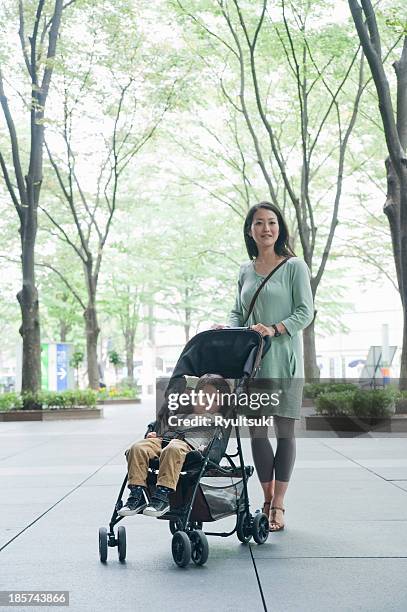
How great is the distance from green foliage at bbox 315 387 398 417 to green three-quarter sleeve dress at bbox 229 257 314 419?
7717 millimetres

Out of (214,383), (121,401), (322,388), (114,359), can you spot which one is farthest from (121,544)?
(114,359)

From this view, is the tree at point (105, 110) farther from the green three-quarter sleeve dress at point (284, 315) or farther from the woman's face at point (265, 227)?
the green three-quarter sleeve dress at point (284, 315)

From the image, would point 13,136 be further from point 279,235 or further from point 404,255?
point 279,235

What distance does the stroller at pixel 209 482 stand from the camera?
431cm

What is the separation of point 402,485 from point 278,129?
1450 cm

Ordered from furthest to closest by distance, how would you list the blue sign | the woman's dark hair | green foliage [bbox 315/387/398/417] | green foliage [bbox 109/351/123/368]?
green foliage [bbox 109/351/123/368] < the blue sign < green foliage [bbox 315/387/398/417] < the woman's dark hair

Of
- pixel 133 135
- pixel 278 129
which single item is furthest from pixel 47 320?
pixel 278 129

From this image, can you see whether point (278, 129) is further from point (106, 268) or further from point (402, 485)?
point (106, 268)

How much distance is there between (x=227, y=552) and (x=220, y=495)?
31 cm

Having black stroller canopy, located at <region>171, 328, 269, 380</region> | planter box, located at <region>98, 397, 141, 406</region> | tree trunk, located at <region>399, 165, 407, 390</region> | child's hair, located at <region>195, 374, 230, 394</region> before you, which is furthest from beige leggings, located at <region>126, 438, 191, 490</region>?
planter box, located at <region>98, 397, 141, 406</region>

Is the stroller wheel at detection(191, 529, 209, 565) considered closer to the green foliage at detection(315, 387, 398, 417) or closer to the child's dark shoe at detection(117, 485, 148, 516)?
the child's dark shoe at detection(117, 485, 148, 516)

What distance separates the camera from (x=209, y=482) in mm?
4668

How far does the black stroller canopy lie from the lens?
4.78 meters

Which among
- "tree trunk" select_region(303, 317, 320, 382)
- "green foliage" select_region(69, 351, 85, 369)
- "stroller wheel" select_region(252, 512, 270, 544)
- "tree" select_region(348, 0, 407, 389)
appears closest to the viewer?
"stroller wheel" select_region(252, 512, 270, 544)
